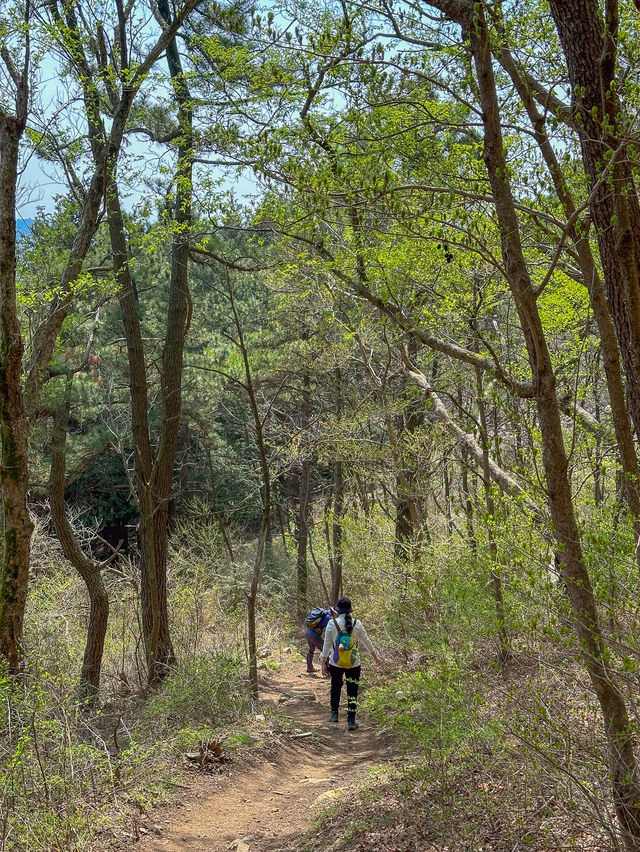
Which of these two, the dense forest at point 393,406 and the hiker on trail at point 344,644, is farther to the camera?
the hiker on trail at point 344,644

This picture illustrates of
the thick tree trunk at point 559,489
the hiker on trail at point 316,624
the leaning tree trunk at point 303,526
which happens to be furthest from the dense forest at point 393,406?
the leaning tree trunk at point 303,526

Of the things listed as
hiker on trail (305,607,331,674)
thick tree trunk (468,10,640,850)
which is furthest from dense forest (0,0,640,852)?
hiker on trail (305,607,331,674)

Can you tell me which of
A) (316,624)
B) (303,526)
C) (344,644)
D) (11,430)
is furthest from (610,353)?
(303,526)

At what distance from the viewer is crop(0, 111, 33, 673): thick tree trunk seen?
6371 millimetres

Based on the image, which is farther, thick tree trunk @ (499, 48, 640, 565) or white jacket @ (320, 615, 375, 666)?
white jacket @ (320, 615, 375, 666)

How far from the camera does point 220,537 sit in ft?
55.7

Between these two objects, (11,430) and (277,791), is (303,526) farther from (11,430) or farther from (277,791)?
(11,430)

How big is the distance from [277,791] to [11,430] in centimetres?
438

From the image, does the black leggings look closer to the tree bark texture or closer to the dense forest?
the dense forest

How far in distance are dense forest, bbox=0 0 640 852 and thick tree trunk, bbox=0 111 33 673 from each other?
3 centimetres

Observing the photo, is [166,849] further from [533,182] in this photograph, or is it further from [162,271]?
[162,271]

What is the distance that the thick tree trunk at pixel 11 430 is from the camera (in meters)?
6.37

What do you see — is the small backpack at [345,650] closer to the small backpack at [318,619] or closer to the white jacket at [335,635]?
the white jacket at [335,635]

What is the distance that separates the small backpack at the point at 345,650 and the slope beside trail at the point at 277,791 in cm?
92
